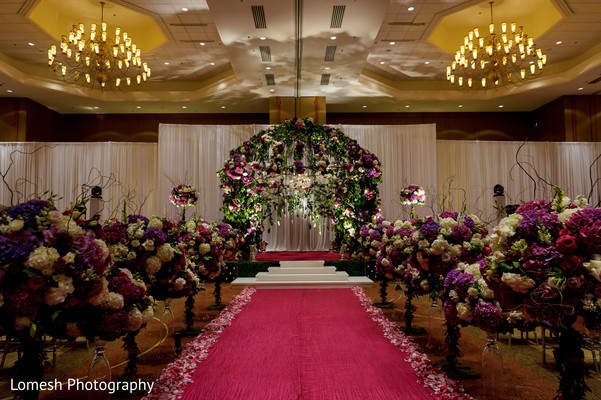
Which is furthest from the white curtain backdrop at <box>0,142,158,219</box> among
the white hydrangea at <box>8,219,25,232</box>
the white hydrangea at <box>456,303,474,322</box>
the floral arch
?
the white hydrangea at <box>456,303,474,322</box>

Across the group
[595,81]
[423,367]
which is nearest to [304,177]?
[423,367]

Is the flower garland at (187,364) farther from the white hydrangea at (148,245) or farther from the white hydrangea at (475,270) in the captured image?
the white hydrangea at (475,270)

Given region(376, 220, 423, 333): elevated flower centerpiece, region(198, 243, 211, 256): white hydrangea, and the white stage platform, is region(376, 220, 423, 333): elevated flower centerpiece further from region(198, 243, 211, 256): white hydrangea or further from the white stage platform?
the white stage platform

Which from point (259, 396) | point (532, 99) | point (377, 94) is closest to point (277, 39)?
point (377, 94)

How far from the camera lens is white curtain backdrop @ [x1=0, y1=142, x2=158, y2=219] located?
13.4 metres

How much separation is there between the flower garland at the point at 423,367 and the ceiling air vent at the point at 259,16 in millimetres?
6163

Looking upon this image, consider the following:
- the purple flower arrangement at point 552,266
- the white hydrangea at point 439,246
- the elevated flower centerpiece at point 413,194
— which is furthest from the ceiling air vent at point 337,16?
the purple flower arrangement at point 552,266

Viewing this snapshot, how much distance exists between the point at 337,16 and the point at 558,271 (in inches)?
305

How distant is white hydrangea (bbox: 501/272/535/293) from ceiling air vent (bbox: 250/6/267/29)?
7670mm

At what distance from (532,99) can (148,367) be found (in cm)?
1462

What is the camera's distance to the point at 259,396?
10.7ft

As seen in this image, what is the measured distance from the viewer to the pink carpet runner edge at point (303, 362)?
3324 mm

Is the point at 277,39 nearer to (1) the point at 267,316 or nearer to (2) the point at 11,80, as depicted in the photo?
(1) the point at 267,316

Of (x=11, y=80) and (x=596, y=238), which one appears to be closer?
(x=596, y=238)
